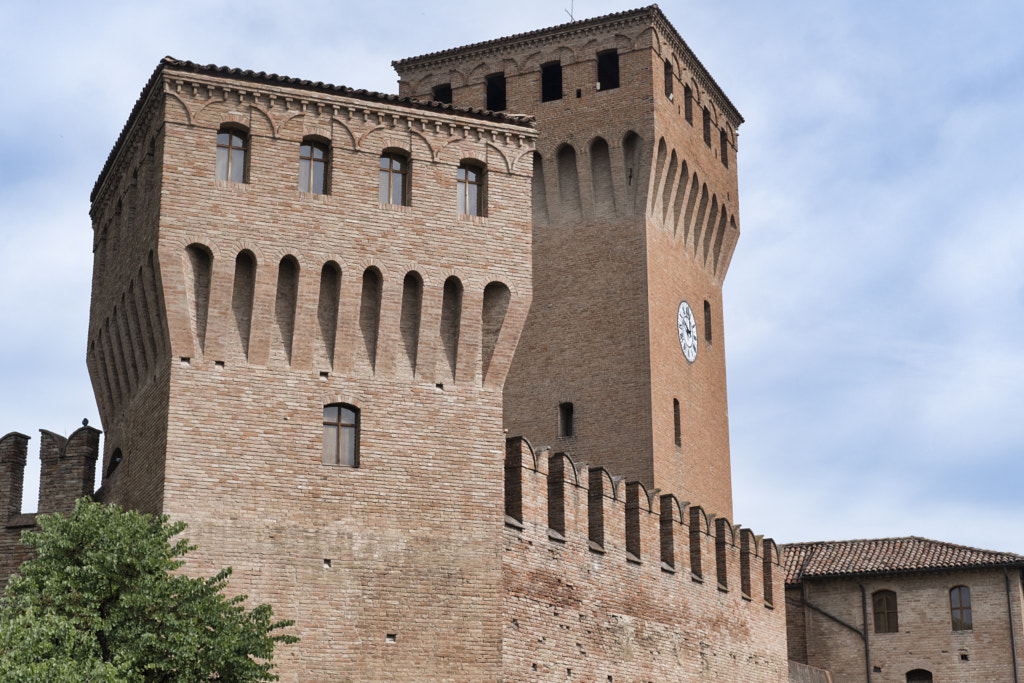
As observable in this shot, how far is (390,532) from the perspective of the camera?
22.5 m

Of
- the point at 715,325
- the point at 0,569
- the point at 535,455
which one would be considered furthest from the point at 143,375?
the point at 715,325

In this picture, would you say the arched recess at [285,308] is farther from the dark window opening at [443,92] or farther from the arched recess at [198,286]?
the dark window opening at [443,92]

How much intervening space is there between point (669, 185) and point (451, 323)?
12355 millimetres

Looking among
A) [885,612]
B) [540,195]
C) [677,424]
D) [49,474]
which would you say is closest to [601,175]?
[540,195]

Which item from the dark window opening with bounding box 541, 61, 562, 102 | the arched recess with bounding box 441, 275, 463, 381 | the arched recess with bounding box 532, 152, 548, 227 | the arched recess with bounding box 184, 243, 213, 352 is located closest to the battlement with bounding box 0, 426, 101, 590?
the arched recess with bounding box 184, 243, 213, 352

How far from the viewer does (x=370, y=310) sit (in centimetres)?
2367

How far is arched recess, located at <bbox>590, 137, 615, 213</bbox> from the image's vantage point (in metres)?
34.6

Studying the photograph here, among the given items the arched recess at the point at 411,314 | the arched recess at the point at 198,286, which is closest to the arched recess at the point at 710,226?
the arched recess at the point at 411,314

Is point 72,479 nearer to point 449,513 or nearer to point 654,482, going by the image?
point 449,513

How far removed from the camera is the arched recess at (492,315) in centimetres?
2423

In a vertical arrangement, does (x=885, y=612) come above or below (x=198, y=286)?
below

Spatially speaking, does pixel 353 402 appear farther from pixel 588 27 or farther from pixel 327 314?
pixel 588 27

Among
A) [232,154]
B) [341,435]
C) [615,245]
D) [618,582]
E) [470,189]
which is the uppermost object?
[615,245]

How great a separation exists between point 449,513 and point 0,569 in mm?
7413
